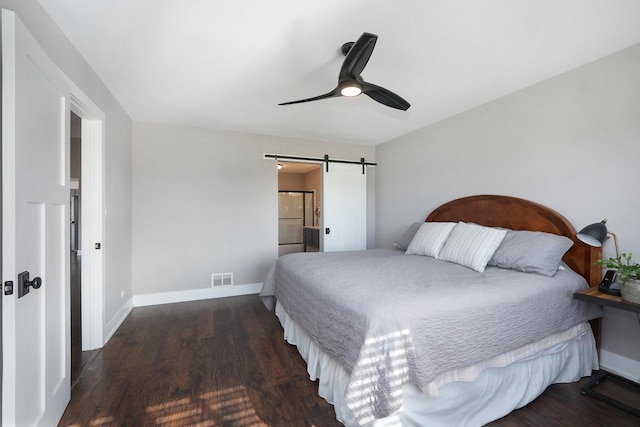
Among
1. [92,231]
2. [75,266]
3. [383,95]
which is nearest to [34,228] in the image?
[92,231]

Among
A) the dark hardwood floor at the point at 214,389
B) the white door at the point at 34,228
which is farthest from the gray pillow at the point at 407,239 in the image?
the white door at the point at 34,228

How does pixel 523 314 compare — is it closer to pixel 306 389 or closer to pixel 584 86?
pixel 306 389

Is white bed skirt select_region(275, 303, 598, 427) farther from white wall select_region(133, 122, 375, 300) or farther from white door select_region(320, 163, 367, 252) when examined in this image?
white door select_region(320, 163, 367, 252)

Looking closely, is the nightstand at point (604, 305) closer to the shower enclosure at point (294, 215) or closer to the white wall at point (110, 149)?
the white wall at point (110, 149)

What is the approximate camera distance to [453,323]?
150 cm

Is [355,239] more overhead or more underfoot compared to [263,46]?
more underfoot

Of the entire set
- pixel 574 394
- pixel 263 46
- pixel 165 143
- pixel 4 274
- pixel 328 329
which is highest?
pixel 263 46

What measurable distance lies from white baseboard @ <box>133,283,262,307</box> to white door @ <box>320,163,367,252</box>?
1386mm

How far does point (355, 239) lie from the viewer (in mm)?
4863

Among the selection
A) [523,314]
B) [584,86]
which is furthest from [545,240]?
[584,86]

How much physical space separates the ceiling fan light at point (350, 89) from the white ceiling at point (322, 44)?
295mm

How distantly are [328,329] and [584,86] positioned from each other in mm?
2825

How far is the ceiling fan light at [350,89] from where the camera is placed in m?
1.96

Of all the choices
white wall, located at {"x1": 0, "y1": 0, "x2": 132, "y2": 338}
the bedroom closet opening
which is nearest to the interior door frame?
white wall, located at {"x1": 0, "y1": 0, "x2": 132, "y2": 338}
